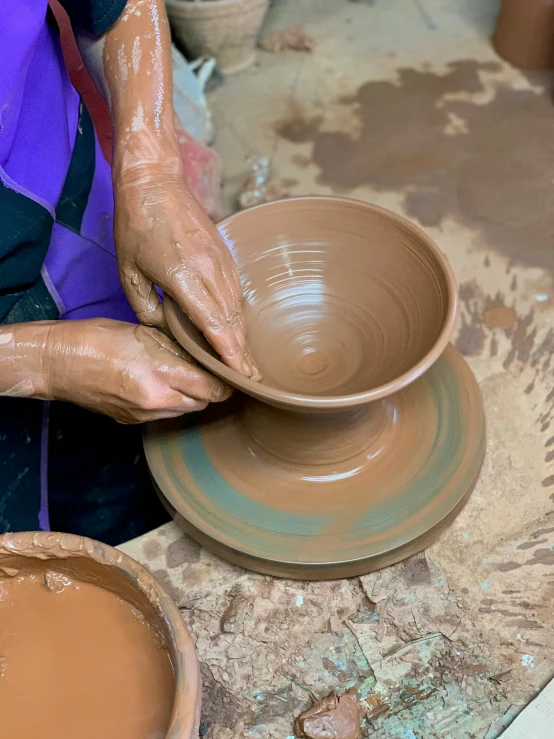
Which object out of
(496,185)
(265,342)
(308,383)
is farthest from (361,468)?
(496,185)

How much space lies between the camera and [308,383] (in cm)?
137

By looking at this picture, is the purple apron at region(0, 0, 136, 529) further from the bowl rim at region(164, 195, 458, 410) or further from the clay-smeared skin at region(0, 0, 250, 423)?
the bowl rim at region(164, 195, 458, 410)

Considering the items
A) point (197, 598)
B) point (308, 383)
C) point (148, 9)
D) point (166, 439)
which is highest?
point (148, 9)

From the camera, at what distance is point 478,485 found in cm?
142

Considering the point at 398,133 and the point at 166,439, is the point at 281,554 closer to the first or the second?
the point at 166,439

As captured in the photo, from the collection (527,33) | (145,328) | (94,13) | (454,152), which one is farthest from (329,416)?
(527,33)

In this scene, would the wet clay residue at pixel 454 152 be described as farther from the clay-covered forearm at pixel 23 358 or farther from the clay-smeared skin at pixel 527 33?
the clay-covered forearm at pixel 23 358

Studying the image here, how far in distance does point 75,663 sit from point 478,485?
0.88 meters

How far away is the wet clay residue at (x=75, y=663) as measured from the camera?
987mm

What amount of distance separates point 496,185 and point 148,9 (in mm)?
1368

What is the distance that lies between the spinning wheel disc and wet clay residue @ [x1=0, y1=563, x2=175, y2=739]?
27cm

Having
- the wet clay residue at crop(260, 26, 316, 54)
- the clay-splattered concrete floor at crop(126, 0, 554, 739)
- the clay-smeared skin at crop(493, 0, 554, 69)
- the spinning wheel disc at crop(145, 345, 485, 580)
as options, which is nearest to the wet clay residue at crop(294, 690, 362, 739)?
the clay-splattered concrete floor at crop(126, 0, 554, 739)

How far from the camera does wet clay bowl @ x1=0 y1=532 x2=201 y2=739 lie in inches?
38.4

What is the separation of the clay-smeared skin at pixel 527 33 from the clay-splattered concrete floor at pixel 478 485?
84mm
